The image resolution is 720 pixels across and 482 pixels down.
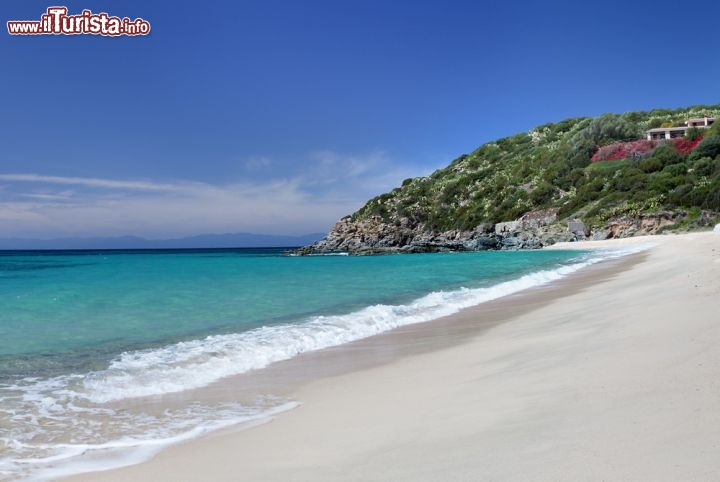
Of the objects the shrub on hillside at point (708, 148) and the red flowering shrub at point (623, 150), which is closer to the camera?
the shrub on hillside at point (708, 148)

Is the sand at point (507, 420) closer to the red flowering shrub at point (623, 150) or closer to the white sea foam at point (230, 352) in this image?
the white sea foam at point (230, 352)

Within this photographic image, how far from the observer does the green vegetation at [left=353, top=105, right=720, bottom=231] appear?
55031 millimetres

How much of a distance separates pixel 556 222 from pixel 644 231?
11567 millimetres

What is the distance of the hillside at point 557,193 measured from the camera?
53094mm

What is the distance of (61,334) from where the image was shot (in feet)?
32.3

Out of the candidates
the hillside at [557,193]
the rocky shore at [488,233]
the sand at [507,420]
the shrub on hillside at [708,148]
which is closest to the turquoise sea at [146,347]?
the sand at [507,420]

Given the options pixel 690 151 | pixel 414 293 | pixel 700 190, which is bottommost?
pixel 414 293

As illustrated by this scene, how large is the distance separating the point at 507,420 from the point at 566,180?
2858 inches

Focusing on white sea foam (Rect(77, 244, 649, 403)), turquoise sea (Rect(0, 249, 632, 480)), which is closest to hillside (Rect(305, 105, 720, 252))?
turquoise sea (Rect(0, 249, 632, 480))

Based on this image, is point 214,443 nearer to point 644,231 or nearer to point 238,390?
point 238,390

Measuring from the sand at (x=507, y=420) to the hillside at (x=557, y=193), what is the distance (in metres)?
49.4

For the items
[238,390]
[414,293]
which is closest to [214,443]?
[238,390]

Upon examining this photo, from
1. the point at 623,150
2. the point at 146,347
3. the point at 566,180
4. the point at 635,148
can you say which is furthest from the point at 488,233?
the point at 146,347

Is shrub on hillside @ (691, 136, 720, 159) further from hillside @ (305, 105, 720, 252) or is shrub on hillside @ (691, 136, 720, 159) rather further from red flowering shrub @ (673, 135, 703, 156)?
red flowering shrub @ (673, 135, 703, 156)
